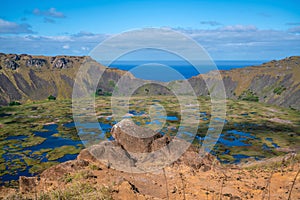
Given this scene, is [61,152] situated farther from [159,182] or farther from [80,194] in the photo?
[80,194]

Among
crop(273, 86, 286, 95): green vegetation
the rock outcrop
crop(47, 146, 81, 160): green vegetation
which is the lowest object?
crop(47, 146, 81, 160): green vegetation

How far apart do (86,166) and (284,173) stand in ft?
40.0

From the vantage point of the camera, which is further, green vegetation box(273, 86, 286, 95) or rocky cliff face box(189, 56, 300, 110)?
green vegetation box(273, 86, 286, 95)

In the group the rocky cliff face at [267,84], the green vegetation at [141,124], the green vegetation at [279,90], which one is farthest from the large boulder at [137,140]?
the green vegetation at [279,90]

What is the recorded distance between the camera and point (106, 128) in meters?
72.1

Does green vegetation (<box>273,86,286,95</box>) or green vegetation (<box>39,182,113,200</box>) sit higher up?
green vegetation (<box>39,182,113,200</box>)

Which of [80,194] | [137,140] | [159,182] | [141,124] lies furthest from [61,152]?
[80,194]

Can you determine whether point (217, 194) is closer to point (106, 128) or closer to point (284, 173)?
point (284, 173)

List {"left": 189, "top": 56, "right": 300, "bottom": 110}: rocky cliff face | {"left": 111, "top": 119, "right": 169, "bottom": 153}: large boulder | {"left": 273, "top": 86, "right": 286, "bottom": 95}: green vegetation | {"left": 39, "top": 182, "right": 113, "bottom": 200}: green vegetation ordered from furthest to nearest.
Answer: {"left": 273, "top": 86, "right": 286, "bottom": 95}: green vegetation < {"left": 189, "top": 56, "right": 300, "bottom": 110}: rocky cliff face < {"left": 111, "top": 119, "right": 169, "bottom": 153}: large boulder < {"left": 39, "top": 182, "right": 113, "bottom": 200}: green vegetation

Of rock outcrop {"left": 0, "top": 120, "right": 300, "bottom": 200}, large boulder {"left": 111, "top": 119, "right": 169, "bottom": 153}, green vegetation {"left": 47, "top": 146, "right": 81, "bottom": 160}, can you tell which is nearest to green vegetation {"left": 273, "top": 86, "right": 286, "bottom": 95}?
green vegetation {"left": 47, "top": 146, "right": 81, "bottom": 160}

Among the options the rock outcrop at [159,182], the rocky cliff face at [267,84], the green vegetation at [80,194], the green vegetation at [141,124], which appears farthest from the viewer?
the rocky cliff face at [267,84]

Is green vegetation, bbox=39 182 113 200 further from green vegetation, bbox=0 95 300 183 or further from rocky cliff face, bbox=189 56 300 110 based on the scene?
rocky cliff face, bbox=189 56 300 110

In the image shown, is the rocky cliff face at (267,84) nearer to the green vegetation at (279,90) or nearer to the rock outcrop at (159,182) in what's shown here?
the green vegetation at (279,90)

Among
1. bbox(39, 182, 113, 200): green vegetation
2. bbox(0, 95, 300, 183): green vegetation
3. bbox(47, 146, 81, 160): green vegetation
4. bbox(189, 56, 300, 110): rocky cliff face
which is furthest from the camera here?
bbox(189, 56, 300, 110): rocky cliff face
